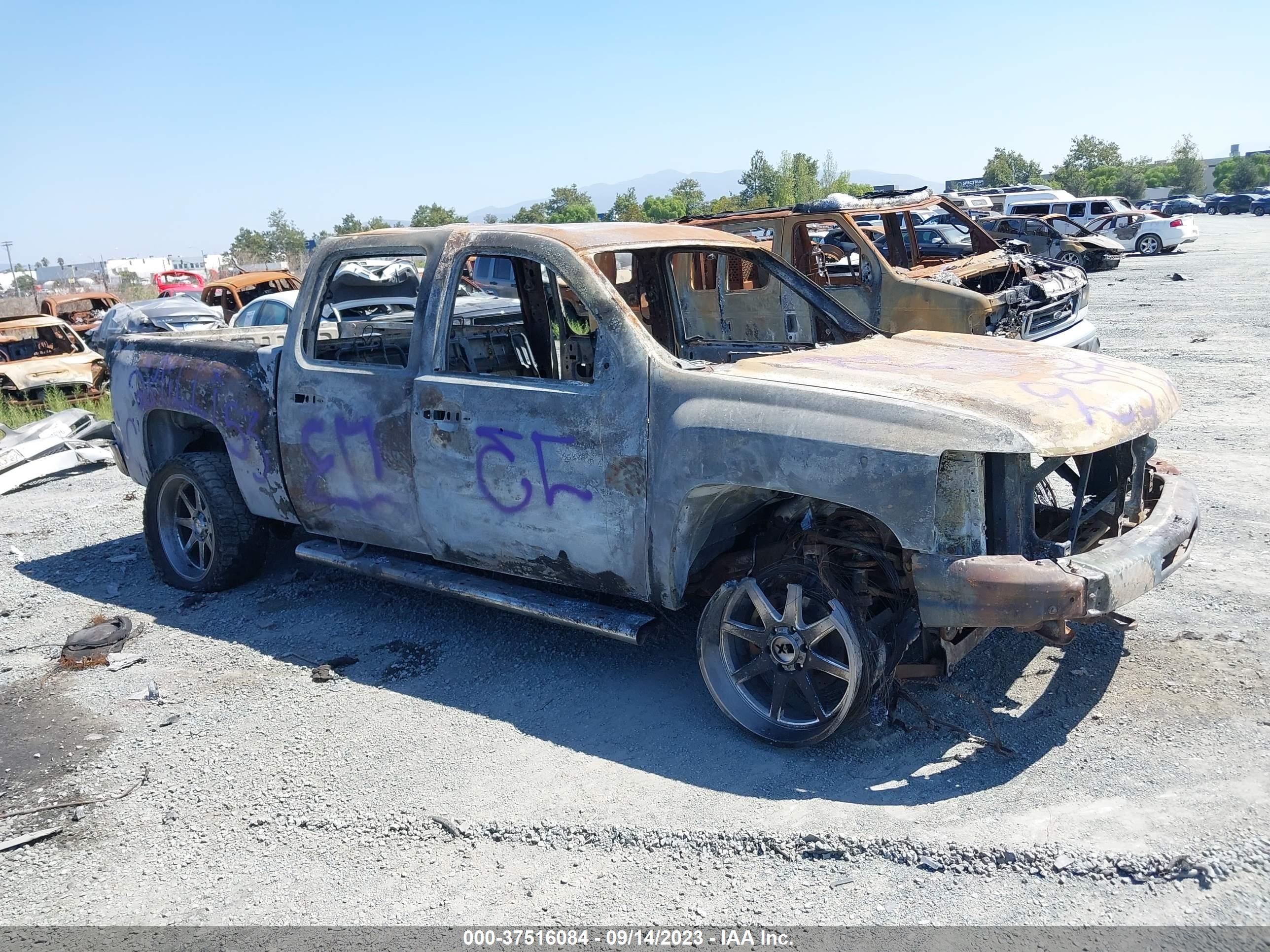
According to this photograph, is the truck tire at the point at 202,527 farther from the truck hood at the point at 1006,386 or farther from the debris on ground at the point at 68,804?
the truck hood at the point at 1006,386

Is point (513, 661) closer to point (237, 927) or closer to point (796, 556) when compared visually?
point (796, 556)

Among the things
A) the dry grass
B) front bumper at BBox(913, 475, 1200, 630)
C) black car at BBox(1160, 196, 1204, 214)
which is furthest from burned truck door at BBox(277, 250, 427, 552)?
black car at BBox(1160, 196, 1204, 214)

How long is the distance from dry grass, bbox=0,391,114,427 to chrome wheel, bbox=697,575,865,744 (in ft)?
35.5

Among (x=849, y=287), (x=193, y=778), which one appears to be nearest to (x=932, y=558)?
(x=193, y=778)

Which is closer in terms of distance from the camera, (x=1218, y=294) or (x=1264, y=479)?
(x=1264, y=479)

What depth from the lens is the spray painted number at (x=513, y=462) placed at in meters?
4.11

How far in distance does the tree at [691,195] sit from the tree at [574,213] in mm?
5819

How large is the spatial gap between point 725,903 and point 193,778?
2.24m

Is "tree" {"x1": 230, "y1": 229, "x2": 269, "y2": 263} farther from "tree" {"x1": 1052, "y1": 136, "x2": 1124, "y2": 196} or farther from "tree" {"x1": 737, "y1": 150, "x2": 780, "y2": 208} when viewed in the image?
"tree" {"x1": 1052, "y1": 136, "x2": 1124, "y2": 196}

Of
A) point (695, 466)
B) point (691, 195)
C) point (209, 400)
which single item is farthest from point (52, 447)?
point (691, 195)

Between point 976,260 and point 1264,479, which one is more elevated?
point 976,260

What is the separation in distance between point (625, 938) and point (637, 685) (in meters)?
1.62

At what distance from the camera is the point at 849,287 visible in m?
9.48

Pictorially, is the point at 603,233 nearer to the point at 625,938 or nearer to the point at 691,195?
the point at 625,938
